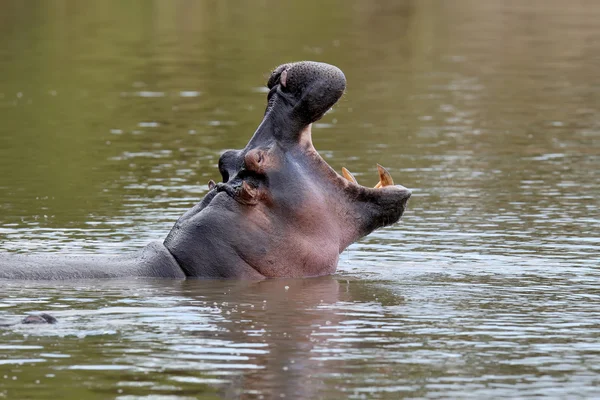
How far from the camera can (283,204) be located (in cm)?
1009

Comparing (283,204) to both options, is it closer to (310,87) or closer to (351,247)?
(310,87)

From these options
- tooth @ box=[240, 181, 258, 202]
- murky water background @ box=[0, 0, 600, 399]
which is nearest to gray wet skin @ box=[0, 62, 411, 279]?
tooth @ box=[240, 181, 258, 202]

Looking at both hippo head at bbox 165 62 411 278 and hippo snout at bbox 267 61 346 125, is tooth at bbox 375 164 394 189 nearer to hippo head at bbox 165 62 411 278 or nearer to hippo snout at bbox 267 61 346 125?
hippo head at bbox 165 62 411 278

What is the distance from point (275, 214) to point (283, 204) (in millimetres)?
94

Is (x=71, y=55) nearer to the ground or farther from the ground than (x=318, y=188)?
nearer to the ground

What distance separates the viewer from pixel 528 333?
8719 mm

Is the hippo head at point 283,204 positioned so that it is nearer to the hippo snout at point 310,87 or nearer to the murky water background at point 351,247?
the hippo snout at point 310,87

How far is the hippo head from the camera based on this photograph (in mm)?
10047

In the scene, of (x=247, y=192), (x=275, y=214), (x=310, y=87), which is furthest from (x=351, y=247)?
(x=310, y=87)

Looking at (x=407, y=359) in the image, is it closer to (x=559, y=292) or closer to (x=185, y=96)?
(x=559, y=292)

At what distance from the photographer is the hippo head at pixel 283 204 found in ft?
33.0

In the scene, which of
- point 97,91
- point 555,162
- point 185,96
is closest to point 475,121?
point 555,162

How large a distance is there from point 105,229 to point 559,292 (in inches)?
176

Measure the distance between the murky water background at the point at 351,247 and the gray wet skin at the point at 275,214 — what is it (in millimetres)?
178
